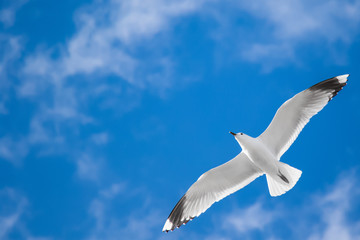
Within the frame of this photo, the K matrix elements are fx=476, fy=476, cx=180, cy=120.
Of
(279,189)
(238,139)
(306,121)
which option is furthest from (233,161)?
(306,121)

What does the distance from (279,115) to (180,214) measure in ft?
7.07

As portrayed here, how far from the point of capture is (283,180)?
6.91 metres

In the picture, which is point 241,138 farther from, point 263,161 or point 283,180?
point 283,180

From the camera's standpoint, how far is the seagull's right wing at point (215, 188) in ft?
23.9

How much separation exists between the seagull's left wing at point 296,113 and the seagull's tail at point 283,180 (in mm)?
477

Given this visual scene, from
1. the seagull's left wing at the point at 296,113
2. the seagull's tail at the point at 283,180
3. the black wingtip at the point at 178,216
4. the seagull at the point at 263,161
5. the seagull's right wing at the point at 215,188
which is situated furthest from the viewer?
the black wingtip at the point at 178,216

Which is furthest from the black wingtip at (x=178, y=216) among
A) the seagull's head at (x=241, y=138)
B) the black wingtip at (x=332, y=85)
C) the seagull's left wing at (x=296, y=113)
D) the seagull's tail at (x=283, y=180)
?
the black wingtip at (x=332, y=85)

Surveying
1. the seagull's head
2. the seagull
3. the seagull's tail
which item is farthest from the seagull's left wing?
the seagull's tail

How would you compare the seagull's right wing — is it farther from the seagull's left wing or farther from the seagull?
the seagull's left wing

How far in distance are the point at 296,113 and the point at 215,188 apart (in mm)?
1681

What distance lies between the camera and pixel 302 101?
7.14 meters

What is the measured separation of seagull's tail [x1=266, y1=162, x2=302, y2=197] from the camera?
22.4 feet

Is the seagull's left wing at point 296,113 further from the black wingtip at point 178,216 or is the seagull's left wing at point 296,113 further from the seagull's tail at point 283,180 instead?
the black wingtip at point 178,216

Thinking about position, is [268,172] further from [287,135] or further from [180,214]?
[180,214]
